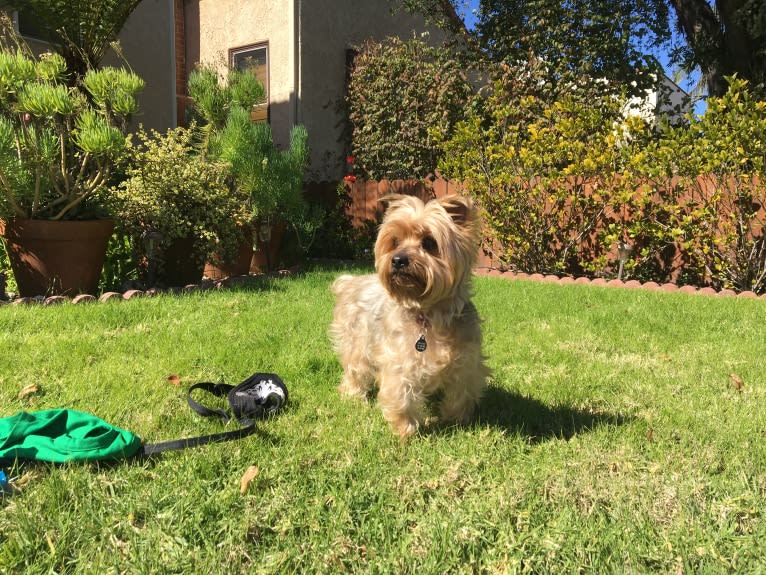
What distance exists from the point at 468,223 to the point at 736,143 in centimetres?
630

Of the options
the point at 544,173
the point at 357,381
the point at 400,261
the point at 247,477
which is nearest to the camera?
the point at 247,477

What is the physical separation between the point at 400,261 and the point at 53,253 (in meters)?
5.07

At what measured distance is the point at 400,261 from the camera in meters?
3.09

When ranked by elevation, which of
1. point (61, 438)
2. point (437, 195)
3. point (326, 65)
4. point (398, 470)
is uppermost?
point (326, 65)

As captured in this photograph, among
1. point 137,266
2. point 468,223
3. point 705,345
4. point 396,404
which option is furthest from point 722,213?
point 137,266

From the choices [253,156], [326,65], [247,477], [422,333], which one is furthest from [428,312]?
[326,65]

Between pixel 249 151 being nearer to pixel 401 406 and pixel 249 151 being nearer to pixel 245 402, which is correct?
pixel 245 402

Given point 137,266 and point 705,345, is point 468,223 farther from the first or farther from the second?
point 137,266

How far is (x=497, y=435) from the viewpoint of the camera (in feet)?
10.5

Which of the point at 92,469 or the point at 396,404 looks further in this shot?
the point at 396,404

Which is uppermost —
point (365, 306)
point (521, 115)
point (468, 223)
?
point (521, 115)

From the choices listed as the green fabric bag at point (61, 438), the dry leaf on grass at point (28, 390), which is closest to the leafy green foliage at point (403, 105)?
the dry leaf on grass at point (28, 390)

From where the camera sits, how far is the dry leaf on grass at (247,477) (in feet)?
8.25

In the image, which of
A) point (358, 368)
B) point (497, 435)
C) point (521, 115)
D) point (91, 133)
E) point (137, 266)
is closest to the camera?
point (497, 435)
